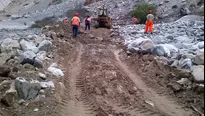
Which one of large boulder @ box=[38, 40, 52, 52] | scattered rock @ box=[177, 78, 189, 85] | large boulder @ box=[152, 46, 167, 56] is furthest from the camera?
large boulder @ box=[38, 40, 52, 52]

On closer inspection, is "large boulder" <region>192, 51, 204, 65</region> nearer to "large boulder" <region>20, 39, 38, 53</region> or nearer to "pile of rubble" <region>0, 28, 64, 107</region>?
"pile of rubble" <region>0, 28, 64, 107</region>

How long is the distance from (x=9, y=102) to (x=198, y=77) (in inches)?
172

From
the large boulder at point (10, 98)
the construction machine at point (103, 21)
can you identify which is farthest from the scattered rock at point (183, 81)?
the construction machine at point (103, 21)

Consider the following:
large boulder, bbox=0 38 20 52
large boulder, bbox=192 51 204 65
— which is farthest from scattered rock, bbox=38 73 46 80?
large boulder, bbox=192 51 204 65

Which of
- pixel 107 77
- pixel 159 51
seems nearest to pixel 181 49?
pixel 159 51

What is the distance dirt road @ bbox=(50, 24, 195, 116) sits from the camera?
6023 millimetres

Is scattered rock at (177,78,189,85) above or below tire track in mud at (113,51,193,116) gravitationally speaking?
above

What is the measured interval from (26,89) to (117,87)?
2.21 metres

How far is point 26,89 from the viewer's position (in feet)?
20.1

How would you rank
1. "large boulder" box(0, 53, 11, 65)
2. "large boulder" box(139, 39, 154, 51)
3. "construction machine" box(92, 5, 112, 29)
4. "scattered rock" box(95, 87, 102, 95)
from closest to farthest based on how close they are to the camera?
1. "scattered rock" box(95, 87, 102, 95)
2. "large boulder" box(0, 53, 11, 65)
3. "large boulder" box(139, 39, 154, 51)
4. "construction machine" box(92, 5, 112, 29)

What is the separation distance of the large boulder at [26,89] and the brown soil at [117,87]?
62cm

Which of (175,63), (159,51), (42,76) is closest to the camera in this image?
(42,76)

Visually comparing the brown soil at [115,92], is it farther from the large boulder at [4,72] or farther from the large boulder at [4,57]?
the large boulder at [4,57]

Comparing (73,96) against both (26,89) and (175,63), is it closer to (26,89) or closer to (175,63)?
(26,89)
